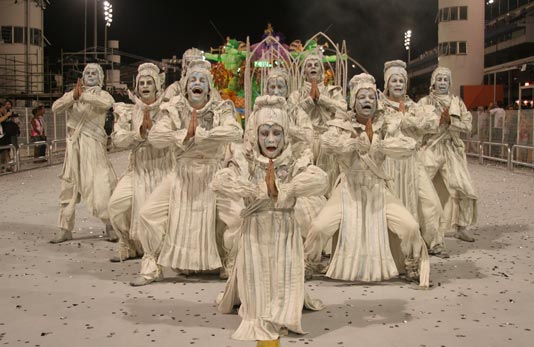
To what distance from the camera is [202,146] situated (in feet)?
20.8

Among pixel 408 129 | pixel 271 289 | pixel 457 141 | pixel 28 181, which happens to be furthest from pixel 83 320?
pixel 28 181

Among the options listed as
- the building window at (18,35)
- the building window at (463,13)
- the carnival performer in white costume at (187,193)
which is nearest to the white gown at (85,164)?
the carnival performer in white costume at (187,193)

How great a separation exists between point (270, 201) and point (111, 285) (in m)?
2.06

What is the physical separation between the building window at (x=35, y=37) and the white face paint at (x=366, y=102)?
24954mm

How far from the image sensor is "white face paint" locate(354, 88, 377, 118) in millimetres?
6301

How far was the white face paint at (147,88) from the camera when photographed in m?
7.28

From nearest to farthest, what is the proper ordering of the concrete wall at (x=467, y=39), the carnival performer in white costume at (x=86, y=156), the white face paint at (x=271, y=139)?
the white face paint at (x=271, y=139) → the carnival performer in white costume at (x=86, y=156) → the concrete wall at (x=467, y=39)

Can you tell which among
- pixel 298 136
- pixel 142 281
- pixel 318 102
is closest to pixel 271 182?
pixel 298 136

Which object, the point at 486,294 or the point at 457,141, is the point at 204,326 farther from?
the point at 457,141

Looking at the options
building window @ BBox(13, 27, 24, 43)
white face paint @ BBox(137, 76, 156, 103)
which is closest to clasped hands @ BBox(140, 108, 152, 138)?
white face paint @ BBox(137, 76, 156, 103)

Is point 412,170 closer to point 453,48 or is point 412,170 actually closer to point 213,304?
point 213,304

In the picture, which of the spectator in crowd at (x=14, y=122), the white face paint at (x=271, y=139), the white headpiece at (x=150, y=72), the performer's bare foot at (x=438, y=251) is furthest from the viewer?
the spectator in crowd at (x=14, y=122)

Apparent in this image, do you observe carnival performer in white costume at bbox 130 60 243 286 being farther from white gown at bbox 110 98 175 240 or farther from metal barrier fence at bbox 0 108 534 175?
metal barrier fence at bbox 0 108 534 175

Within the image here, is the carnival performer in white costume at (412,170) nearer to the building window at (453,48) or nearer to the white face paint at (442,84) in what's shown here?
the white face paint at (442,84)
